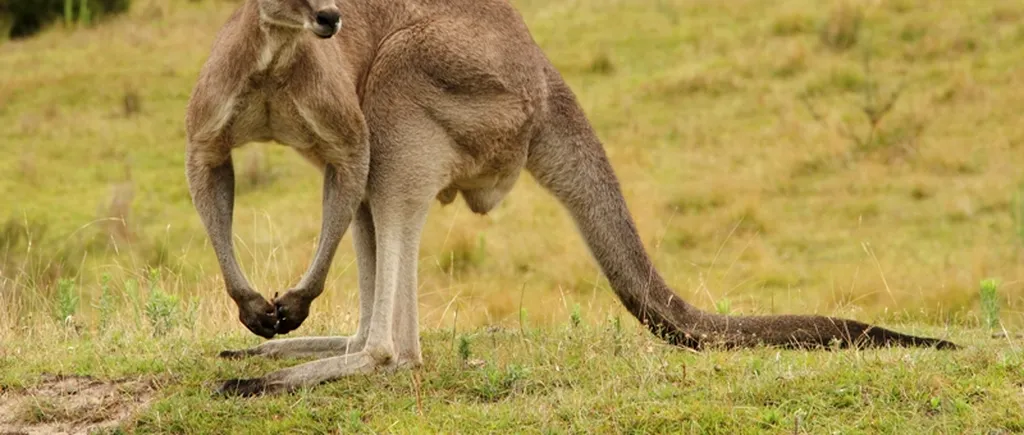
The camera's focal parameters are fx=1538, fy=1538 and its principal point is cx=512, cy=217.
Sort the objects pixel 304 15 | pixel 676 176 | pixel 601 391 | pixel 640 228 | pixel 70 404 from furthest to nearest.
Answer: pixel 676 176 → pixel 640 228 → pixel 70 404 → pixel 601 391 → pixel 304 15

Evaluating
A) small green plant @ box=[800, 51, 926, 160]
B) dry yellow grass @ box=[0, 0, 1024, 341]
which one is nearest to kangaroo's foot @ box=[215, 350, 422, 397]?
dry yellow grass @ box=[0, 0, 1024, 341]

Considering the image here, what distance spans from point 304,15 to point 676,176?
786cm

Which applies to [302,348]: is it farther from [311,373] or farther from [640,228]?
[640,228]

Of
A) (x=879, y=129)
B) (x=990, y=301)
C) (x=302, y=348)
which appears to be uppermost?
(x=990, y=301)

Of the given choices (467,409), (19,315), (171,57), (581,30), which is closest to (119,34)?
(171,57)

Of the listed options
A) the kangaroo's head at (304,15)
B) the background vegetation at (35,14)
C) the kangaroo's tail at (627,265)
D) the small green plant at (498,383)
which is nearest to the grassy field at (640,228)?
the small green plant at (498,383)

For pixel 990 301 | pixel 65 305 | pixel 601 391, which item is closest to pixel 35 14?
pixel 65 305

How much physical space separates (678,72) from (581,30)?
7.24 ft

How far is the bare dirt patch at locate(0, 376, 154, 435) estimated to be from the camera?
4.93 m

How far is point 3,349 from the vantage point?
5.76 m

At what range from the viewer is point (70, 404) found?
199 inches

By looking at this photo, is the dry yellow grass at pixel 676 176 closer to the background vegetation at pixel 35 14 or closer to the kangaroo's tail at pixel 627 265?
the kangaroo's tail at pixel 627 265

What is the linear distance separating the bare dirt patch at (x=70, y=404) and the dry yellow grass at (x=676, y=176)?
3.84 ft

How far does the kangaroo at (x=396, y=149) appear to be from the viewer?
5016 mm
